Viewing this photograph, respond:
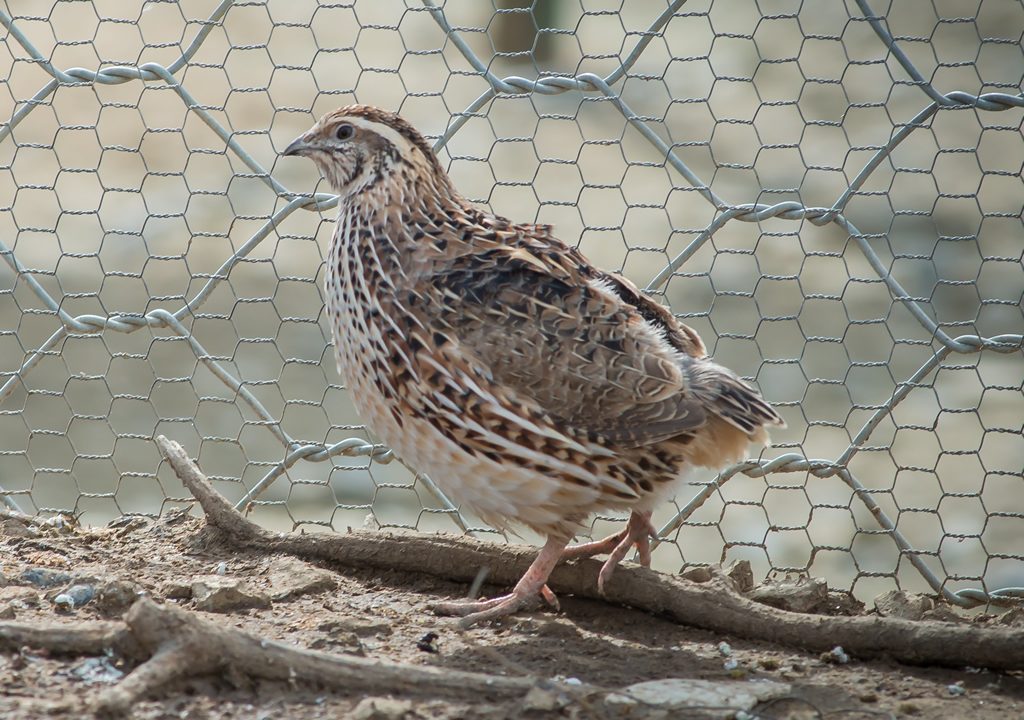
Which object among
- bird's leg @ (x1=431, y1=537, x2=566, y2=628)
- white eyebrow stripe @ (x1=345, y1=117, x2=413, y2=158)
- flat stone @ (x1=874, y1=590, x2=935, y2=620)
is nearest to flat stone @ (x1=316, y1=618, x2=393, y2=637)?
bird's leg @ (x1=431, y1=537, x2=566, y2=628)

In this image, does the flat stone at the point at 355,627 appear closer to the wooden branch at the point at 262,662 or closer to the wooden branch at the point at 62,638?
the wooden branch at the point at 262,662

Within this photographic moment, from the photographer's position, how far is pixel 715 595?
9.74 feet

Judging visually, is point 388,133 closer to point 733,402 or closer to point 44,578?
point 733,402

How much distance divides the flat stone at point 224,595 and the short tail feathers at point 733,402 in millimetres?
1084

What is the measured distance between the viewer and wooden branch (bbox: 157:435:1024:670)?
2.77 metres

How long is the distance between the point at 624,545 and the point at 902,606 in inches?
29.3

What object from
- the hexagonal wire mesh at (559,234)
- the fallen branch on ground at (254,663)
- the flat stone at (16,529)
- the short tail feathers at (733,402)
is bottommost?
the fallen branch on ground at (254,663)

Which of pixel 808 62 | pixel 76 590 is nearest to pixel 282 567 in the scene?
pixel 76 590

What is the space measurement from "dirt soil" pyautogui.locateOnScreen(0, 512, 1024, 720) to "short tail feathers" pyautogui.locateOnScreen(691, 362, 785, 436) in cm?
49

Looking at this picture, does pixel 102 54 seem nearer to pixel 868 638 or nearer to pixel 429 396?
pixel 429 396

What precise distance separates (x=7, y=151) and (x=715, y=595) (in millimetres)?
5404

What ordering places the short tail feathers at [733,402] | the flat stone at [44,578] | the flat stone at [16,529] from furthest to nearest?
the flat stone at [16,529] < the flat stone at [44,578] < the short tail feathers at [733,402]

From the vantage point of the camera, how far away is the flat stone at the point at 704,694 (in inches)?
95.7

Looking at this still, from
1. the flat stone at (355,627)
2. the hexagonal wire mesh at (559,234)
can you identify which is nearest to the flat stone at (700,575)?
the hexagonal wire mesh at (559,234)
